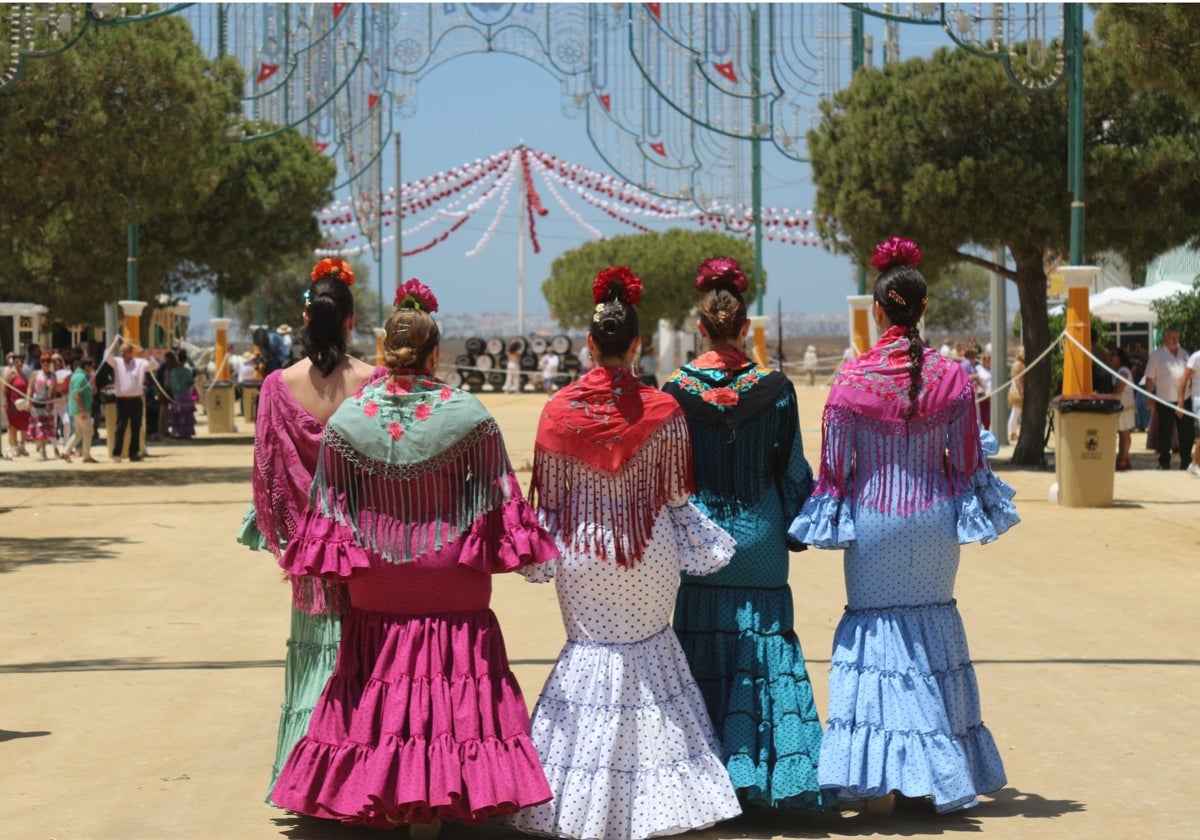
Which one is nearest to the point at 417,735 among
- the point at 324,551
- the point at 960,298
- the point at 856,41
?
the point at 324,551

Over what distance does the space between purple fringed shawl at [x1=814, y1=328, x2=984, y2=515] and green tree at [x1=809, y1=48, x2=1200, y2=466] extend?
14.7 meters

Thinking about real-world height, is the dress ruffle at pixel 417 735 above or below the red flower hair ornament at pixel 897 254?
below

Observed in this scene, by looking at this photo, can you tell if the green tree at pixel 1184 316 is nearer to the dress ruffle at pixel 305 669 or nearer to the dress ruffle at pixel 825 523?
the dress ruffle at pixel 825 523

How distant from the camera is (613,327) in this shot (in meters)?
6.04

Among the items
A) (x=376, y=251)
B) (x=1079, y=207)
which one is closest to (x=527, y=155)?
Result: (x=376, y=251)

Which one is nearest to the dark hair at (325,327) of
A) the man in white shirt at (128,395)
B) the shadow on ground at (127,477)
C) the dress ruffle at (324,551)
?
the dress ruffle at (324,551)

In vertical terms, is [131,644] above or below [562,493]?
below

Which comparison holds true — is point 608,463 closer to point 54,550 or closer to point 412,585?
point 412,585

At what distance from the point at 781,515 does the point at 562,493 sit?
32.9 inches

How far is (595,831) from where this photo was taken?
5.73 meters

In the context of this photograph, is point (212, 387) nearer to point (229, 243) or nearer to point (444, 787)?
point (229, 243)

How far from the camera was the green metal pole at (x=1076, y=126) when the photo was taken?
57.6 feet

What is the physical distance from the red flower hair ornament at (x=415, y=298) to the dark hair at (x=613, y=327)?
555mm

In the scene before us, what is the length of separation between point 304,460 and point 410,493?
548 mm
